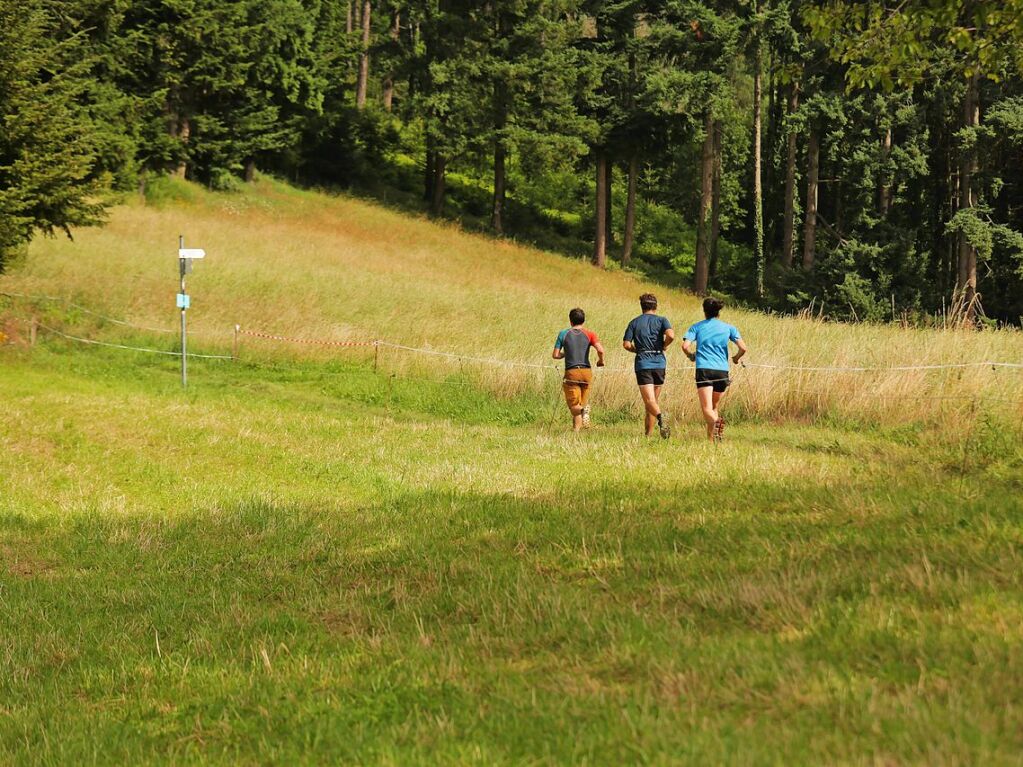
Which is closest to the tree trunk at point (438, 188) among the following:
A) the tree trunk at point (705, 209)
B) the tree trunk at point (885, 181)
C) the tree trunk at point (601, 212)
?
the tree trunk at point (601, 212)

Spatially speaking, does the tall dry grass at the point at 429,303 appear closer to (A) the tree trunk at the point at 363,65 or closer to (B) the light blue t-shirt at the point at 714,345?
(B) the light blue t-shirt at the point at 714,345

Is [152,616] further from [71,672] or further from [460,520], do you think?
[460,520]

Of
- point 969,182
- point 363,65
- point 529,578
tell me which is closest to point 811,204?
point 969,182

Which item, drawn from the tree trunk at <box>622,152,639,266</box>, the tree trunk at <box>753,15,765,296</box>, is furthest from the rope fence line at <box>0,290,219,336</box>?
the tree trunk at <box>622,152,639,266</box>

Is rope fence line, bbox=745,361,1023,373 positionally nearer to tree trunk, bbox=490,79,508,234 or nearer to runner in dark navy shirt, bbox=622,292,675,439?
runner in dark navy shirt, bbox=622,292,675,439

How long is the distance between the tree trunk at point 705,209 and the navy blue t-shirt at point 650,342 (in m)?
29.9

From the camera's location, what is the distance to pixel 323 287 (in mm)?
27188

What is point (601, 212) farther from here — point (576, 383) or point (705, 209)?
point (576, 383)

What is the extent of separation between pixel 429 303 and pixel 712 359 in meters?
15.5

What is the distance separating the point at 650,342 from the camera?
12.9m

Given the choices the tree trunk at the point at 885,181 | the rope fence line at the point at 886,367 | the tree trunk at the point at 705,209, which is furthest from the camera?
the tree trunk at the point at 705,209

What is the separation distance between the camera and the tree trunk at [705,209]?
138ft

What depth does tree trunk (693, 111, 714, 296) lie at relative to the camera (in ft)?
138

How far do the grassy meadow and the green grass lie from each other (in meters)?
0.02
